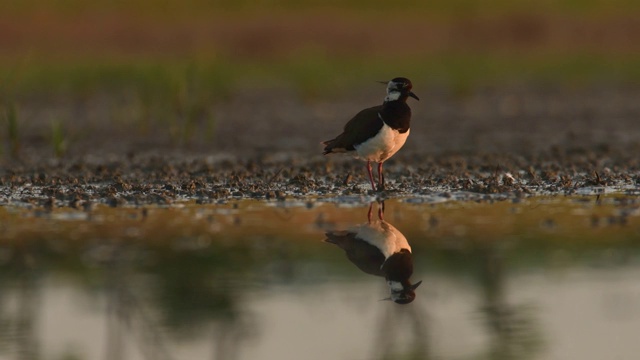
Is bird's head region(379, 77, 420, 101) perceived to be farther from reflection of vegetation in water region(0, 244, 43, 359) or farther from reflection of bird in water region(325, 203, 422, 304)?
reflection of vegetation in water region(0, 244, 43, 359)

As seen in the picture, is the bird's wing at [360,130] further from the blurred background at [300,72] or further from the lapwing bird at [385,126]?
the blurred background at [300,72]

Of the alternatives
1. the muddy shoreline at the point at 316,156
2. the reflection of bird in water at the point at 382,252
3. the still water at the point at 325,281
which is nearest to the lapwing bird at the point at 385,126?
the muddy shoreline at the point at 316,156

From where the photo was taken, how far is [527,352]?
5637 mm

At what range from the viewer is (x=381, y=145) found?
33.4 feet

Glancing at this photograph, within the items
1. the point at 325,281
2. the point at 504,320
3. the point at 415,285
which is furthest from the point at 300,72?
the point at 504,320

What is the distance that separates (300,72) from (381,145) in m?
11.2

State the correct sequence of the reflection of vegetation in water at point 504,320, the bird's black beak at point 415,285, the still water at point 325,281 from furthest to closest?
the bird's black beak at point 415,285
the still water at point 325,281
the reflection of vegetation in water at point 504,320

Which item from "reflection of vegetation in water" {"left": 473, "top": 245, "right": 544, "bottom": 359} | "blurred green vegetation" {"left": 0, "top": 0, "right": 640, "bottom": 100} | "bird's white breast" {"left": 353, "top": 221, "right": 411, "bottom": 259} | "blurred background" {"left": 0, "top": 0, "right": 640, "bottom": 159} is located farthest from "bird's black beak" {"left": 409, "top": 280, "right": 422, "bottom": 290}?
"blurred background" {"left": 0, "top": 0, "right": 640, "bottom": 159}

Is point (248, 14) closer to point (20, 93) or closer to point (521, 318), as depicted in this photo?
point (20, 93)

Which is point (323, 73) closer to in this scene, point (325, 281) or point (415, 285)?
point (325, 281)

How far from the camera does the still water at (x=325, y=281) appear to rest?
592 cm

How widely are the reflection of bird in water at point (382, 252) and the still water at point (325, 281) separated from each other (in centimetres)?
2

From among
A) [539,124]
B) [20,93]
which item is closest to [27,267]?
[539,124]

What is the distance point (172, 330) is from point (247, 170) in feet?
19.6
